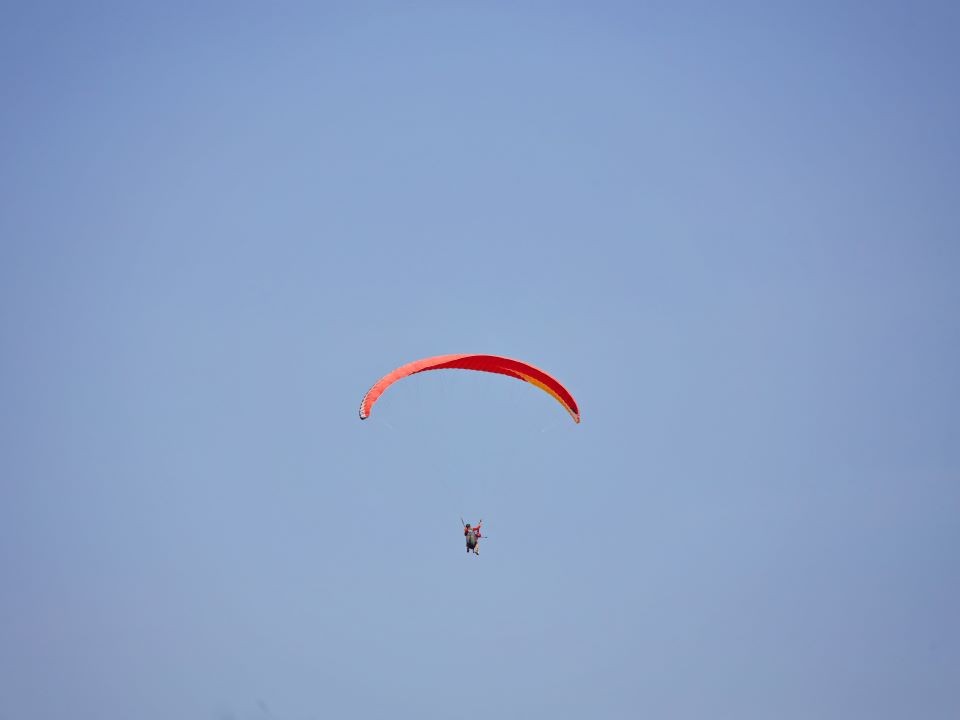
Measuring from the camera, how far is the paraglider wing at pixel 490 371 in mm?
57156

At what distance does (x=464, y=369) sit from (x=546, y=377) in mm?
2345

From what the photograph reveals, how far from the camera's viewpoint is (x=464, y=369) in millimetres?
58000

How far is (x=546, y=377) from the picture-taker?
58156mm

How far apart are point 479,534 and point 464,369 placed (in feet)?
17.1

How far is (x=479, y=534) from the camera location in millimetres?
59906

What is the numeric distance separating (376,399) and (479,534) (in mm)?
5865

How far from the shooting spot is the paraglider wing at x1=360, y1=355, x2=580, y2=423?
57.2m

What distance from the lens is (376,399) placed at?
5672 centimetres

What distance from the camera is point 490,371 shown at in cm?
5831

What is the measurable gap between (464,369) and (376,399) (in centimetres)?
287
